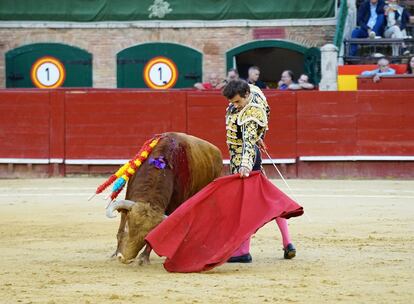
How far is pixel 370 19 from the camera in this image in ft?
58.4

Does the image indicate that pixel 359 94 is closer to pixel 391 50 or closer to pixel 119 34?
pixel 391 50

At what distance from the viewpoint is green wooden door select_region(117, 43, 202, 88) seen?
20516 mm

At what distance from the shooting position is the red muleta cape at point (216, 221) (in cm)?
787

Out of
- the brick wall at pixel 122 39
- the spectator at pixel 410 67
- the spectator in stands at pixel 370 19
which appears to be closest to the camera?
the spectator at pixel 410 67

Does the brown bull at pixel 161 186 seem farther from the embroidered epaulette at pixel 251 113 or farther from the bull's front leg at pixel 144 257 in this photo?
the embroidered epaulette at pixel 251 113

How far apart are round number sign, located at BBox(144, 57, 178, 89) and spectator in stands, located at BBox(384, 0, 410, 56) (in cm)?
410

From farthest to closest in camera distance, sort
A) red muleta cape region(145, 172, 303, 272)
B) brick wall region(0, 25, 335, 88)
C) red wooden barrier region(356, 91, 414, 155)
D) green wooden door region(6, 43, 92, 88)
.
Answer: green wooden door region(6, 43, 92, 88) < brick wall region(0, 25, 335, 88) < red wooden barrier region(356, 91, 414, 155) < red muleta cape region(145, 172, 303, 272)

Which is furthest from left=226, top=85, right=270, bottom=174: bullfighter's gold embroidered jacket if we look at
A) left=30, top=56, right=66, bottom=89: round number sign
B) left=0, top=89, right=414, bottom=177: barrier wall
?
left=30, top=56, right=66, bottom=89: round number sign

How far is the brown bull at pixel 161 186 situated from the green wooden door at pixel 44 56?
12.2 meters

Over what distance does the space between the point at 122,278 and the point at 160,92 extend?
8.68 m

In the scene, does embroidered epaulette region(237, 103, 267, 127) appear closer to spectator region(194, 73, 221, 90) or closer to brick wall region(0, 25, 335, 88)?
spectator region(194, 73, 221, 90)

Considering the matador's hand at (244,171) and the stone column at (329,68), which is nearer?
the matador's hand at (244,171)

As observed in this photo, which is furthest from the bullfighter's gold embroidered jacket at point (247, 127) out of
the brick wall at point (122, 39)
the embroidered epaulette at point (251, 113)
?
the brick wall at point (122, 39)

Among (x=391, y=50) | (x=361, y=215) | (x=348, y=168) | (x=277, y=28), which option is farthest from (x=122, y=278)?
(x=277, y=28)
